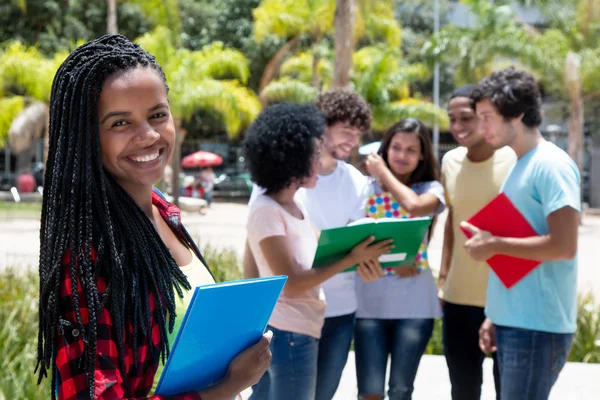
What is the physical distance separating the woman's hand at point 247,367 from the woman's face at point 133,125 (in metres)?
0.44

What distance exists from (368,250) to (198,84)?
1989 centimetres

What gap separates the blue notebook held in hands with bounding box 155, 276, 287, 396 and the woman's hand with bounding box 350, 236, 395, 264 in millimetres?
1425

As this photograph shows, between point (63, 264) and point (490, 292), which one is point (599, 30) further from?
point (63, 264)

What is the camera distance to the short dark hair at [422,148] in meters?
3.76

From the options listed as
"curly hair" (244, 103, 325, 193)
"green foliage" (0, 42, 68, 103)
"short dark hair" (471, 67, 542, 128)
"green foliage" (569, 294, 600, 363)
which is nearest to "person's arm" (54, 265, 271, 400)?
"curly hair" (244, 103, 325, 193)

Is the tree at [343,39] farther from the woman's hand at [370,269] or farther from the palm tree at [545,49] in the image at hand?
the palm tree at [545,49]

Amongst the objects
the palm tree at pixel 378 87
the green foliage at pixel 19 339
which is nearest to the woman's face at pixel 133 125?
the green foliage at pixel 19 339

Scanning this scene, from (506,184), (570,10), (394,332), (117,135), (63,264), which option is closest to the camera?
(63,264)

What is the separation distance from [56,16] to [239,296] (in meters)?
30.2

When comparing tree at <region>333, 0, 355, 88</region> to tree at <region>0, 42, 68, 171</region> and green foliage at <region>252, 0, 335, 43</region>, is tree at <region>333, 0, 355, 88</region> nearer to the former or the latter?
tree at <region>0, 42, 68, 171</region>

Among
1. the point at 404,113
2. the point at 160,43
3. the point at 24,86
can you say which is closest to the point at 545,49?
the point at 404,113

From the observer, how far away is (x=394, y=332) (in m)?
3.62

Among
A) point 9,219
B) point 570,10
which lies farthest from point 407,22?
point 9,219

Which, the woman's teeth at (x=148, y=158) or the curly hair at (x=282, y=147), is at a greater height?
the woman's teeth at (x=148, y=158)
